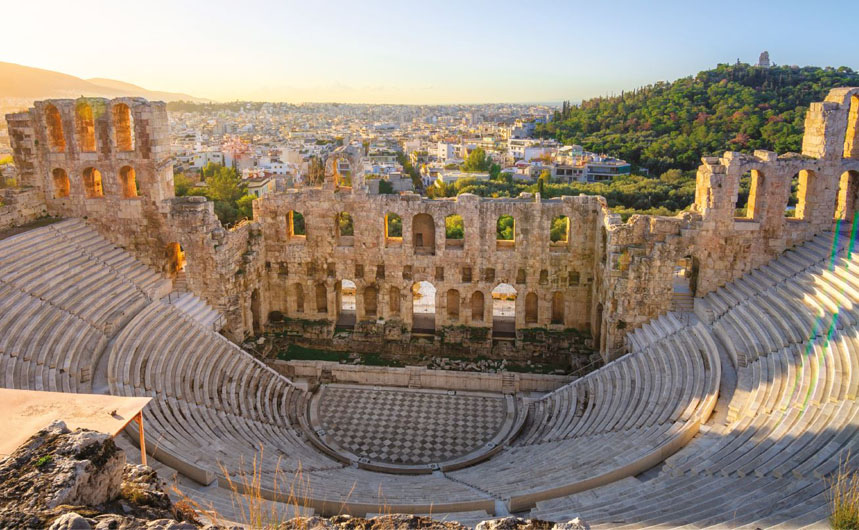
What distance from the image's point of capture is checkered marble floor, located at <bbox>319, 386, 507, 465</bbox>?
20094mm

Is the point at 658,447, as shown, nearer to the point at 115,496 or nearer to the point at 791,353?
the point at 791,353

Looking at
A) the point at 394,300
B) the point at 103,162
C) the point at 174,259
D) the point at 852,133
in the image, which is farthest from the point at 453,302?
the point at 852,133

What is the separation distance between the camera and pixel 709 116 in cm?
7269

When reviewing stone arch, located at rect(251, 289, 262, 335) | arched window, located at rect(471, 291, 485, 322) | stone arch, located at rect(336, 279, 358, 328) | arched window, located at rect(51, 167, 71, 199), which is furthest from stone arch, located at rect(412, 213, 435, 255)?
arched window, located at rect(51, 167, 71, 199)

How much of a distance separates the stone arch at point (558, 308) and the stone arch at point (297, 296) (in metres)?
11.4

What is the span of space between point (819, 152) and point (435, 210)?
1433 cm

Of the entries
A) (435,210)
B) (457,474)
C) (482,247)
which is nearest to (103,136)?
(435,210)

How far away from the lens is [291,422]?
21188 mm

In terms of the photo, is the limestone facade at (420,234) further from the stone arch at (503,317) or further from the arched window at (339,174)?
the stone arch at (503,317)

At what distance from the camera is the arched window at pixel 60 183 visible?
24.6 metres

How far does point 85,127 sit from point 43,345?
11089 mm

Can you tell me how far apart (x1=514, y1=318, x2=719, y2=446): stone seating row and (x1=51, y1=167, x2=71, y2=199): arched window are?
66.1ft

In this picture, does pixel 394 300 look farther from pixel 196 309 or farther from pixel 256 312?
pixel 196 309

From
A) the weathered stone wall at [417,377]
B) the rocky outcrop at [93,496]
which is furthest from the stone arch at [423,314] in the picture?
the rocky outcrop at [93,496]
